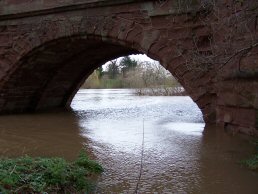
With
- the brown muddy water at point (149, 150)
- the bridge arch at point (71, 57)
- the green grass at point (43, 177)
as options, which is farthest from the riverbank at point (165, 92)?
the green grass at point (43, 177)

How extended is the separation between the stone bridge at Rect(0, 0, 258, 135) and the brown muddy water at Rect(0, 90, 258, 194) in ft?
2.38

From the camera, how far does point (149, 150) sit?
16.2ft

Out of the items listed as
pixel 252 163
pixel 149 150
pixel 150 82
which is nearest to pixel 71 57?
pixel 149 150

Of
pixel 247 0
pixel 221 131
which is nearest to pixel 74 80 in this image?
pixel 221 131

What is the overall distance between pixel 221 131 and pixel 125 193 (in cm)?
333

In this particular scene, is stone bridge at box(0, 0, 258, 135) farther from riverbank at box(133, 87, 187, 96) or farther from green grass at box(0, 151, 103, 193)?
riverbank at box(133, 87, 187, 96)

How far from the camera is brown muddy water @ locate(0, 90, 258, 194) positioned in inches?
135

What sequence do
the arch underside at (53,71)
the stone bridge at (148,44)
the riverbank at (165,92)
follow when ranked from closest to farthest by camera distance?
the stone bridge at (148,44) < the arch underside at (53,71) < the riverbank at (165,92)

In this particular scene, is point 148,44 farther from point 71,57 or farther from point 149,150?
point 71,57

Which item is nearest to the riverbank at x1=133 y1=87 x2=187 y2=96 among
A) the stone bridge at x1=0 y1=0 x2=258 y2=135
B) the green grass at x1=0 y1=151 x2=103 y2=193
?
the stone bridge at x1=0 y1=0 x2=258 y2=135

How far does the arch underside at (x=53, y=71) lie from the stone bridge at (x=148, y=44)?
0.10 feet

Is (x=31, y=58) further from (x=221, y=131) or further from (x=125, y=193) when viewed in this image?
(x=125, y=193)

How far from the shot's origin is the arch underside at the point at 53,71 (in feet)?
28.9

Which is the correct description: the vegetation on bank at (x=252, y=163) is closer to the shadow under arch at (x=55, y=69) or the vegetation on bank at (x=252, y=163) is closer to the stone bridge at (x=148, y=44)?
the stone bridge at (x=148, y=44)
